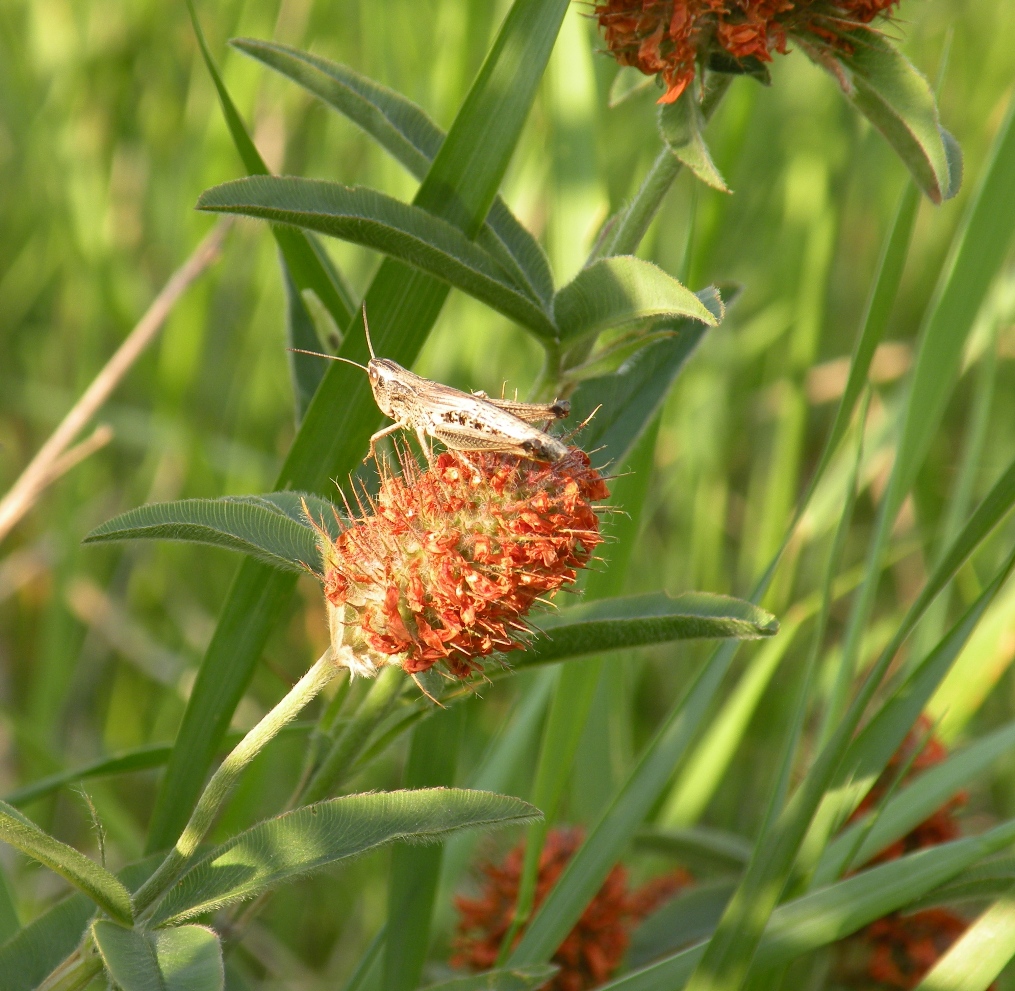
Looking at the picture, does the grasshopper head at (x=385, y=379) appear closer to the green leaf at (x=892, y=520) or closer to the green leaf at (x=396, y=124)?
the green leaf at (x=396, y=124)

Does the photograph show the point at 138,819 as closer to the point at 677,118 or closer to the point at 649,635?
the point at 649,635

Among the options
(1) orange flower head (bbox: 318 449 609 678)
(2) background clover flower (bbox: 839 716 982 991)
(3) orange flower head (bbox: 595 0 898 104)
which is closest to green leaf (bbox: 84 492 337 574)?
(1) orange flower head (bbox: 318 449 609 678)

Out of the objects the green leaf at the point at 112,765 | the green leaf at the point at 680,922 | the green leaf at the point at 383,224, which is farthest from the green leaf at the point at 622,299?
the green leaf at the point at 680,922

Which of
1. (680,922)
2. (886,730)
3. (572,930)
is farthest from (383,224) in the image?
(680,922)

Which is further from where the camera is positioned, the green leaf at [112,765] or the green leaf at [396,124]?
the green leaf at [112,765]

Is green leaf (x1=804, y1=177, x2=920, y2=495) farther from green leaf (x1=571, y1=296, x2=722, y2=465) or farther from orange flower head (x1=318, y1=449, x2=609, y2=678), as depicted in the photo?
orange flower head (x1=318, y1=449, x2=609, y2=678)

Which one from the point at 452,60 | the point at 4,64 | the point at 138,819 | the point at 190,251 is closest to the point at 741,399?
the point at 452,60

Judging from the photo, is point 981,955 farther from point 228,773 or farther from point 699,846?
point 228,773

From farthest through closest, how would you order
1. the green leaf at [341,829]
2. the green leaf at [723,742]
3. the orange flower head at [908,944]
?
the green leaf at [723,742] → the orange flower head at [908,944] → the green leaf at [341,829]
